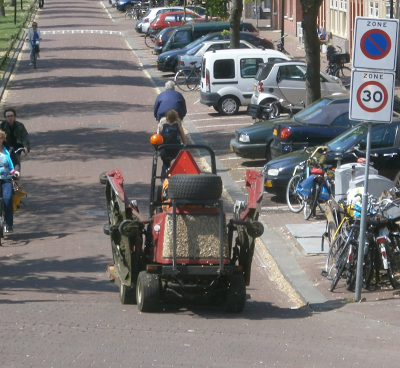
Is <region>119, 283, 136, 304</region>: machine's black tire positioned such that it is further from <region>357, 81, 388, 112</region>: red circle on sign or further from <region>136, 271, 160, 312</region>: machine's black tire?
<region>357, 81, 388, 112</region>: red circle on sign

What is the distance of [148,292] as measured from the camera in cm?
761

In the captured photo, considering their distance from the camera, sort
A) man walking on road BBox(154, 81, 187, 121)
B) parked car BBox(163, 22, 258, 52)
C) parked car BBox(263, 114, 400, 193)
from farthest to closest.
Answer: parked car BBox(163, 22, 258, 52) → man walking on road BBox(154, 81, 187, 121) → parked car BBox(263, 114, 400, 193)

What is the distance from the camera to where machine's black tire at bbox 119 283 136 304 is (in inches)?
320

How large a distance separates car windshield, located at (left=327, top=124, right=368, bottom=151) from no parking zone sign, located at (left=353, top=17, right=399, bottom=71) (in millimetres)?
5054

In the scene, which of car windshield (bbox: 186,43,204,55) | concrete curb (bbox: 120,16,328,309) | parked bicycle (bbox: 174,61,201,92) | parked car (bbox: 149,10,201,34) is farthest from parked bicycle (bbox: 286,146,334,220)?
parked car (bbox: 149,10,201,34)

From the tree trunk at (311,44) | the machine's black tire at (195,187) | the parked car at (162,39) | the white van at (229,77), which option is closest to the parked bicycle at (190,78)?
the white van at (229,77)

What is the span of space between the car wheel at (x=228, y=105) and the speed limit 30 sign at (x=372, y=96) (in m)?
15.3

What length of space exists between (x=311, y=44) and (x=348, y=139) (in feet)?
17.6

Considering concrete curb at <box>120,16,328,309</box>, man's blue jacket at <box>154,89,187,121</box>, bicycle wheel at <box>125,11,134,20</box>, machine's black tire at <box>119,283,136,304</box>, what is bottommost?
concrete curb at <box>120,16,328,309</box>

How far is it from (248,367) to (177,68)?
2563cm

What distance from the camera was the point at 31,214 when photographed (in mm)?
13086

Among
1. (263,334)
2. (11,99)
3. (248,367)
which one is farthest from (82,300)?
(11,99)

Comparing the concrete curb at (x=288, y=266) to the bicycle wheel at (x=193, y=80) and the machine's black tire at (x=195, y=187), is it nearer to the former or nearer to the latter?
the machine's black tire at (x=195, y=187)

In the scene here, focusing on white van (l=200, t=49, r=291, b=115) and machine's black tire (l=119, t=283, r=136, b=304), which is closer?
machine's black tire (l=119, t=283, r=136, b=304)
